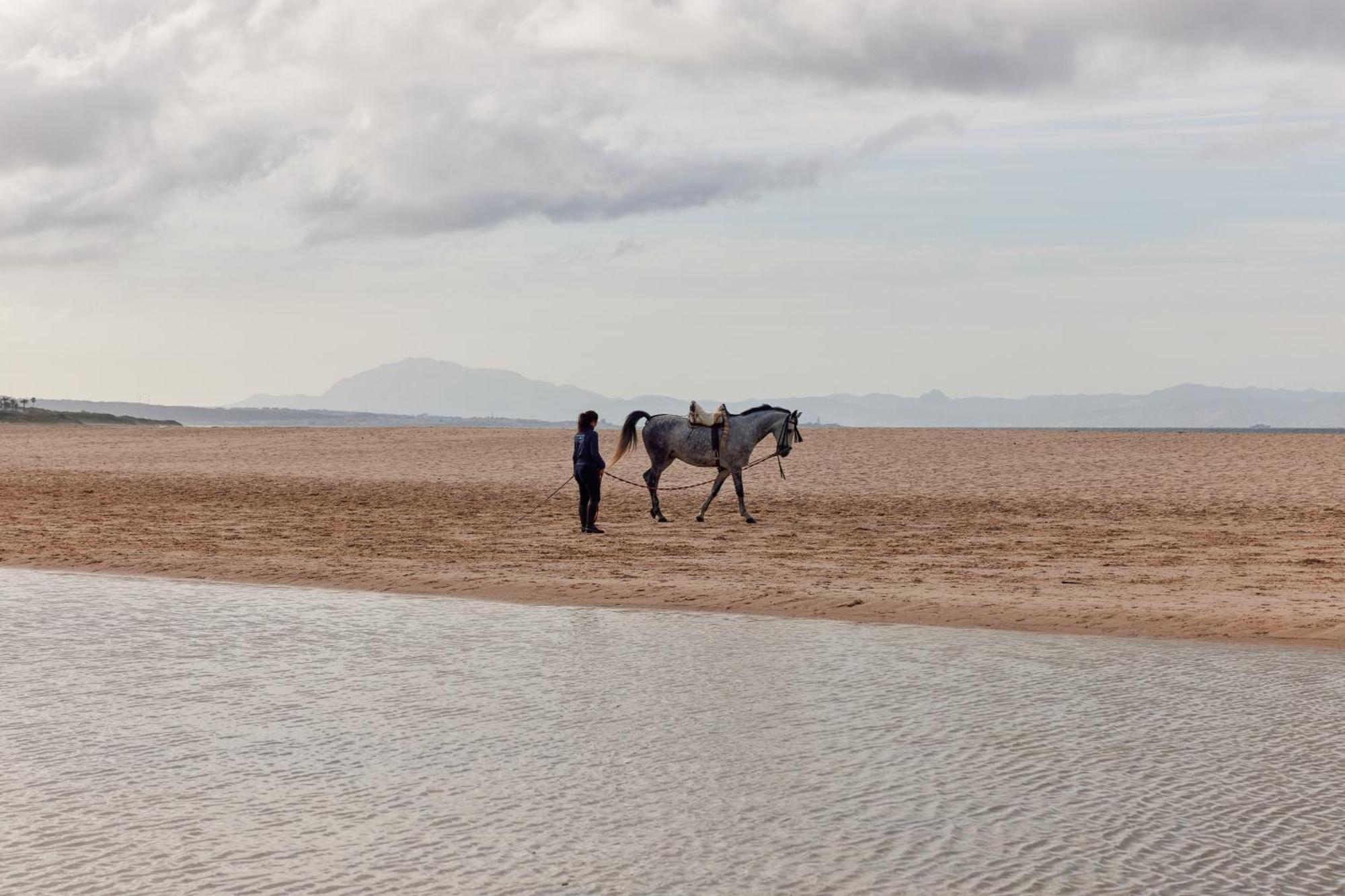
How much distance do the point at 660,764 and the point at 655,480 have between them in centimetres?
1621

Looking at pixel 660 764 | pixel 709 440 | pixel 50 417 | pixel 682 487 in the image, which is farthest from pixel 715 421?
pixel 50 417

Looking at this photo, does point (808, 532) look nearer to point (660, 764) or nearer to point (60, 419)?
point (660, 764)

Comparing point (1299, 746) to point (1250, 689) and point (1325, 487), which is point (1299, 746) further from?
point (1325, 487)

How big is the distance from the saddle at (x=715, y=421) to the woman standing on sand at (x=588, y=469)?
220cm

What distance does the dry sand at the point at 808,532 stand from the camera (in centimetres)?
1409

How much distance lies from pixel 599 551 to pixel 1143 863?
43.6 feet

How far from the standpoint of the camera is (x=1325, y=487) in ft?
94.5

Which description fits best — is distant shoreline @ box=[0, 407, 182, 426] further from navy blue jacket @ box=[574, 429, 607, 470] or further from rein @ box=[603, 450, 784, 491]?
navy blue jacket @ box=[574, 429, 607, 470]

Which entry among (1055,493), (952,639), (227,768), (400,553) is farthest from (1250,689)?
(1055,493)

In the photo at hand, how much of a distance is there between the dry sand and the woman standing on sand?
0.40m

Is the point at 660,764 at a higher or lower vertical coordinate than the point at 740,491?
lower

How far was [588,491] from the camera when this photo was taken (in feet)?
68.8

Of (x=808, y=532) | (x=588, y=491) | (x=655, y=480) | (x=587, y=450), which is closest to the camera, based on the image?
(x=587, y=450)

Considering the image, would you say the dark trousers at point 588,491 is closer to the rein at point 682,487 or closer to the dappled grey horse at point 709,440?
the rein at point 682,487
